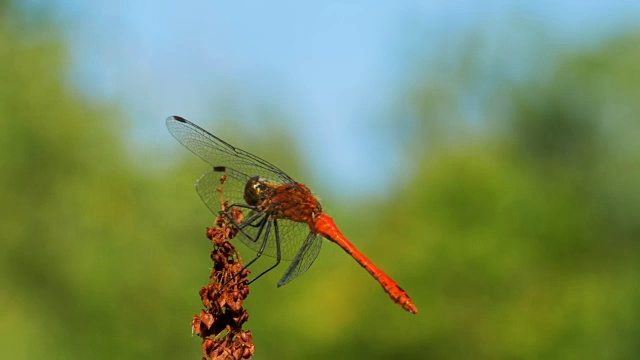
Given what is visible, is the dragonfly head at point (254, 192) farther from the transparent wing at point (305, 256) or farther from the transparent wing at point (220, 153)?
the transparent wing at point (305, 256)

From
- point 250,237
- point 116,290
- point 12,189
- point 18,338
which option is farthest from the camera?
point 12,189

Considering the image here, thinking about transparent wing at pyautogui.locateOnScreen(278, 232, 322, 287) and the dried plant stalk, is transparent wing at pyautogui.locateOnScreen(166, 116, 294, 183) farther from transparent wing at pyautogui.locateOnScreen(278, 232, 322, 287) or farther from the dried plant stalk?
the dried plant stalk

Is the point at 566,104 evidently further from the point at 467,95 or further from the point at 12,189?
the point at 12,189

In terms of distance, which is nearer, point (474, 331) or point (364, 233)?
point (474, 331)

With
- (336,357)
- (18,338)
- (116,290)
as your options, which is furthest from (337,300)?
(18,338)

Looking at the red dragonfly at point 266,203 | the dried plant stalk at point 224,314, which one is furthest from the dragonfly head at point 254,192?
the dried plant stalk at point 224,314

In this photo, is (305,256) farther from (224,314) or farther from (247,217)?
(224,314)

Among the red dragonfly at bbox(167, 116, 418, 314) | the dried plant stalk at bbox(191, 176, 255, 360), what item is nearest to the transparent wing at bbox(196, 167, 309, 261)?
the red dragonfly at bbox(167, 116, 418, 314)

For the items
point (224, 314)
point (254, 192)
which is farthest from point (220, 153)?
point (224, 314)
